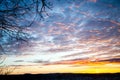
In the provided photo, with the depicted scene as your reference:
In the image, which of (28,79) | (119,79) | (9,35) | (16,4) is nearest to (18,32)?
(9,35)

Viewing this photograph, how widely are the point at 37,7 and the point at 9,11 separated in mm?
897

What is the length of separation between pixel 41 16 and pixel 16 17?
2.95ft

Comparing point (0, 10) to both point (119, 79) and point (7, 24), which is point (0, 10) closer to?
point (7, 24)

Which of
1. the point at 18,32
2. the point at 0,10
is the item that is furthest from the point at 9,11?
the point at 18,32

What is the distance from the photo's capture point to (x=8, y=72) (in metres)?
8.88

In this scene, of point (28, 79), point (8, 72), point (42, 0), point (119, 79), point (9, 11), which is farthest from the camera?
point (28, 79)

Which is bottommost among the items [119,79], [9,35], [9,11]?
[119,79]

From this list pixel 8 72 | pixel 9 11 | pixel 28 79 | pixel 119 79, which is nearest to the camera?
pixel 9 11

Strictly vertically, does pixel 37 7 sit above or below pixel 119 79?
above

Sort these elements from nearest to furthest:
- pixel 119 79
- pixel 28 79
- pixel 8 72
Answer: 1. pixel 8 72
2. pixel 119 79
3. pixel 28 79

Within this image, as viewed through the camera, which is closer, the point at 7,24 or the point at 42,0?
the point at 42,0

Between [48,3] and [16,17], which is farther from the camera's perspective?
[16,17]

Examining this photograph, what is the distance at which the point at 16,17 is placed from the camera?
314 inches

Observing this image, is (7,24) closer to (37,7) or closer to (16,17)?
(16,17)
